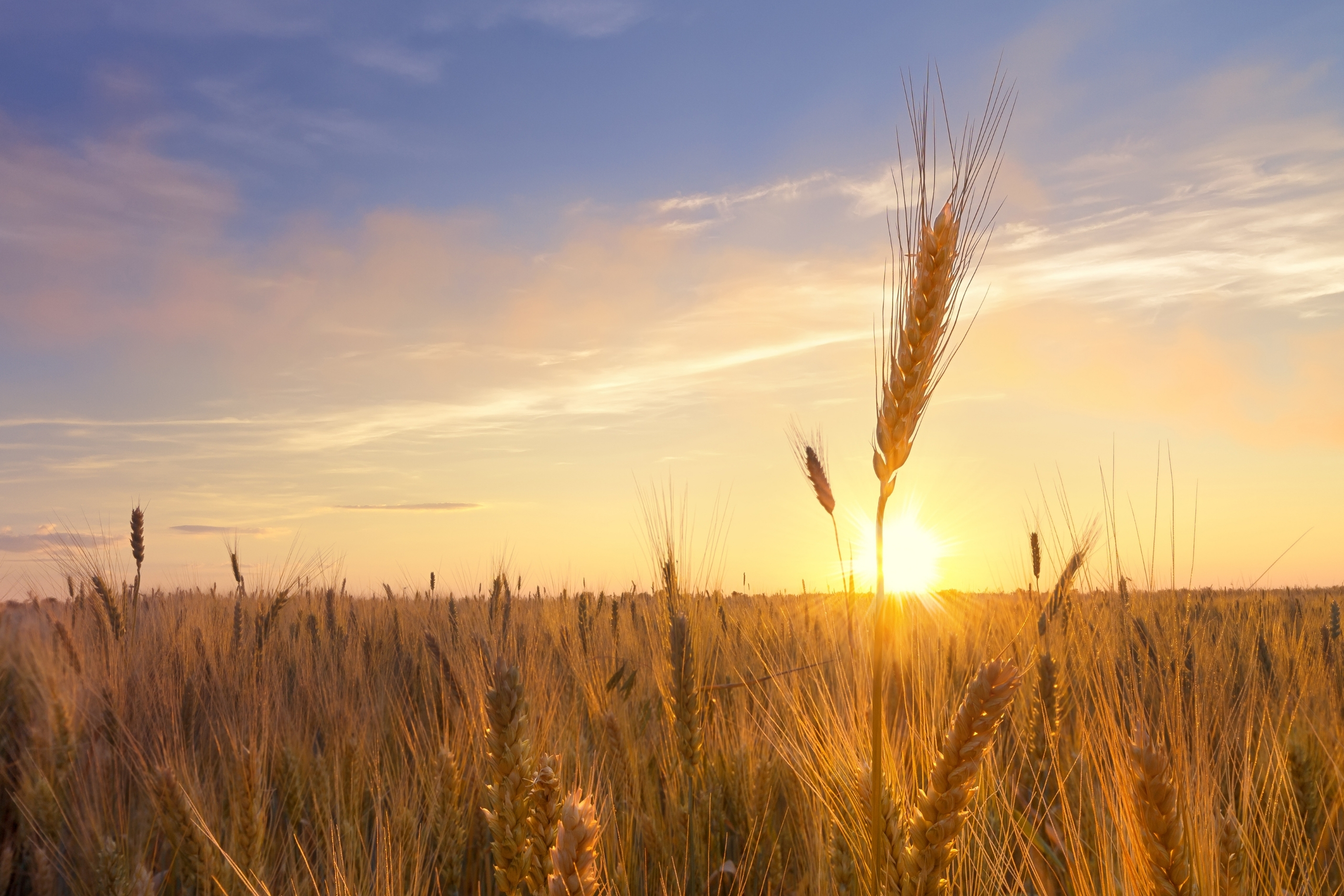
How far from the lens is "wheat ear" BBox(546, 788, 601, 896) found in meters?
1.07

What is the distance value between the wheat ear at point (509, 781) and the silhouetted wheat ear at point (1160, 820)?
1143mm

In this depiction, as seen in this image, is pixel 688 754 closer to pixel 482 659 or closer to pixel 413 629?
pixel 482 659

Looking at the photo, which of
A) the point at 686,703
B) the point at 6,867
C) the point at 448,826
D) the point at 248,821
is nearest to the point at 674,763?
the point at 686,703

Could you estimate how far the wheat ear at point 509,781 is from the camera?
1.47 meters

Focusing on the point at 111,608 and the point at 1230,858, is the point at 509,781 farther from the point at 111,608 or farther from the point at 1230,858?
the point at 111,608

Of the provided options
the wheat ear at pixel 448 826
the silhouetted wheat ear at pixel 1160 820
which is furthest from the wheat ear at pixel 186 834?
the silhouetted wheat ear at pixel 1160 820

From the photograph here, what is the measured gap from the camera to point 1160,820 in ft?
4.84

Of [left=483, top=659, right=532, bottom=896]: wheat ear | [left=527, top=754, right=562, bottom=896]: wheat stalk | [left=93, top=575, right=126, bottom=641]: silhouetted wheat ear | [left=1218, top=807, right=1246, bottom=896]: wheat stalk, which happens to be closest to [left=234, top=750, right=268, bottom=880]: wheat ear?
[left=483, top=659, right=532, bottom=896]: wheat ear

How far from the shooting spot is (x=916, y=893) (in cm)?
142

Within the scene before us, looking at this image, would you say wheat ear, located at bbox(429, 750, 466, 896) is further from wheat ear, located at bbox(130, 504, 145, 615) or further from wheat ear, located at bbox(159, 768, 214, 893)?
wheat ear, located at bbox(130, 504, 145, 615)

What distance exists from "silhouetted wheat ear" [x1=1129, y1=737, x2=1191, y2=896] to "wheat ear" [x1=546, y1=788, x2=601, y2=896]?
40.8 inches

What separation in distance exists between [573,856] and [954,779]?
68 centimetres

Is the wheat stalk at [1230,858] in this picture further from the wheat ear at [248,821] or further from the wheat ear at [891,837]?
the wheat ear at [248,821]

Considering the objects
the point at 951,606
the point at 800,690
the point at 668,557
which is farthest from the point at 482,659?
the point at 951,606
